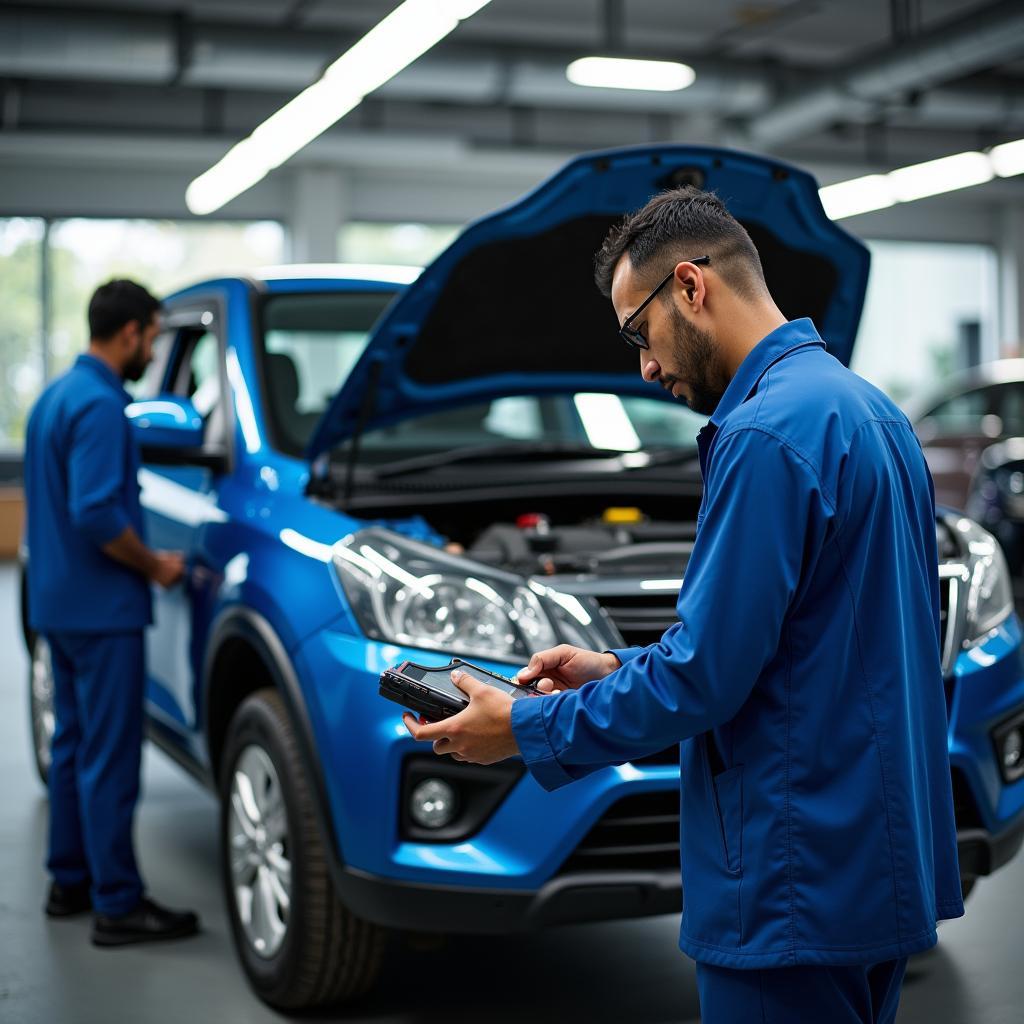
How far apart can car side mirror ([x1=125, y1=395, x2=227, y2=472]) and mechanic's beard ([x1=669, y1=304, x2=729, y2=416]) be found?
2.19 metres

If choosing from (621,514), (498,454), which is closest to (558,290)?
(498,454)

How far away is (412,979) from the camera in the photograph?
3197 millimetres

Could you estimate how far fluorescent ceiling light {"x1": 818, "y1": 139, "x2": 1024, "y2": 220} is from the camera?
12477 mm

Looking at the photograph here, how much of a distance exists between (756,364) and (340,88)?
8433mm

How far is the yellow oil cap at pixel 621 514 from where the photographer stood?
151 inches

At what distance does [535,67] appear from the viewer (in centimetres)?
1109

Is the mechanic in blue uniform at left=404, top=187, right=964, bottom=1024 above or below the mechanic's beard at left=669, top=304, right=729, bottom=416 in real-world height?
below

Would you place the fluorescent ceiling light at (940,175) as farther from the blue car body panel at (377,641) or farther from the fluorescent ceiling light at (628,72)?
the blue car body panel at (377,641)

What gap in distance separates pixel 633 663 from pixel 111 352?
8.38 feet

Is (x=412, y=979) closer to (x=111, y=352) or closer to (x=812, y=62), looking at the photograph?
(x=111, y=352)

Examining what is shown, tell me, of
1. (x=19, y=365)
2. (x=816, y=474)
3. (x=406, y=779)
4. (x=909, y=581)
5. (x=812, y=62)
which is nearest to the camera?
(x=816, y=474)

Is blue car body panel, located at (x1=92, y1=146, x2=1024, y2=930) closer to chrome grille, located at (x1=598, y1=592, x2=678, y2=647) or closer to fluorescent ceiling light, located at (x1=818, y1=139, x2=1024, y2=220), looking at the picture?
chrome grille, located at (x1=598, y1=592, x2=678, y2=647)

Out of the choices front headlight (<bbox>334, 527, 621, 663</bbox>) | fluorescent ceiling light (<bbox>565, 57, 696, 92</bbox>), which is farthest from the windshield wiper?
fluorescent ceiling light (<bbox>565, 57, 696, 92</bbox>)

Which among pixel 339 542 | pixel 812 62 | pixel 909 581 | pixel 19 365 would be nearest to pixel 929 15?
pixel 812 62
